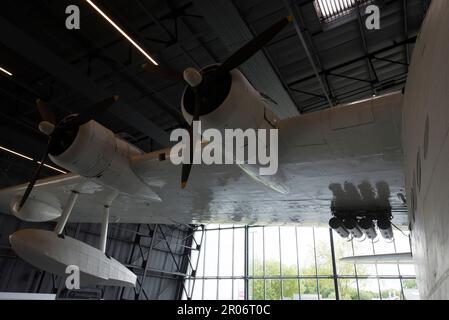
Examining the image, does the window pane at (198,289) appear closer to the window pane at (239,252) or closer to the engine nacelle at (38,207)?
the window pane at (239,252)

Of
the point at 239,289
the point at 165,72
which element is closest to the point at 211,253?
the point at 239,289

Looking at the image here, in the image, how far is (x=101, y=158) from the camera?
5.84 meters

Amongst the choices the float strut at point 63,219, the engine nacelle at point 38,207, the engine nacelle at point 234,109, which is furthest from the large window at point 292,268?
the engine nacelle at point 234,109

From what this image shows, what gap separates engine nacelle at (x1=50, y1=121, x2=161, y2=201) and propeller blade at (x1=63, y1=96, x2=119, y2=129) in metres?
0.14

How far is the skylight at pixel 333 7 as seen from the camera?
8.25 metres

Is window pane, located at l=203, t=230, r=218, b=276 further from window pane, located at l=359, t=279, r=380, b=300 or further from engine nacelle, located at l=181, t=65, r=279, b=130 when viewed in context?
→ engine nacelle, located at l=181, t=65, r=279, b=130

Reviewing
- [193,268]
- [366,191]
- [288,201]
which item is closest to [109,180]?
[288,201]

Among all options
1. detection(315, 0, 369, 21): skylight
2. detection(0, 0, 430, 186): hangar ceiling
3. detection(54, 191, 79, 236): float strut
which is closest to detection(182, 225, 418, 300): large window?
detection(0, 0, 430, 186): hangar ceiling

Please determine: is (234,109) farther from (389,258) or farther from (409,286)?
(409,286)

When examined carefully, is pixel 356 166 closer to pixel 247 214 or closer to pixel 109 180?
pixel 247 214

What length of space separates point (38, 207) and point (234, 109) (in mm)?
7082

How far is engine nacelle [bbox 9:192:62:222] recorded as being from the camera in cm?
812
